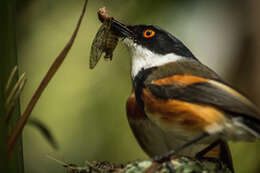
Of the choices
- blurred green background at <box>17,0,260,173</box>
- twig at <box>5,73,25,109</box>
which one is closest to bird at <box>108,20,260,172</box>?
twig at <box>5,73,25,109</box>

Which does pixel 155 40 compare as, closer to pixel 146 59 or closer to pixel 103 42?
pixel 146 59

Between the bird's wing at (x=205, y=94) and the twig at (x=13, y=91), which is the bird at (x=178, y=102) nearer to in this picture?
the bird's wing at (x=205, y=94)

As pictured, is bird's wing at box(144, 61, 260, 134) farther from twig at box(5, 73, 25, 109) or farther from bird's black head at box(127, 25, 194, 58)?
twig at box(5, 73, 25, 109)

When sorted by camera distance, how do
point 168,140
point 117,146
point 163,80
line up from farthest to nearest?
point 117,146, point 168,140, point 163,80

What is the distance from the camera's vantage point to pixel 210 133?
90.3 inches

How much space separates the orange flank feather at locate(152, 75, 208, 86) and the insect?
1.31 ft

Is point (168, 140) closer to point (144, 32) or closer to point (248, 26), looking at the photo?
point (144, 32)

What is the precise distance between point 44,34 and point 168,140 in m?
2.59

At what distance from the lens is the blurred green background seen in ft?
15.6

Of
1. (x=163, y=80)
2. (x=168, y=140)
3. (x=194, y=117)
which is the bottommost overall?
(x=168, y=140)

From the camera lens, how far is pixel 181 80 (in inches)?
102

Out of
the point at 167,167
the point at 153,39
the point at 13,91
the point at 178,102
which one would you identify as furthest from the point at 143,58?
the point at 13,91

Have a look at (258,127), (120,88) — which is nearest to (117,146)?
(120,88)

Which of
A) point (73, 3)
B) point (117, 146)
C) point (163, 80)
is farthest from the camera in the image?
point (73, 3)
